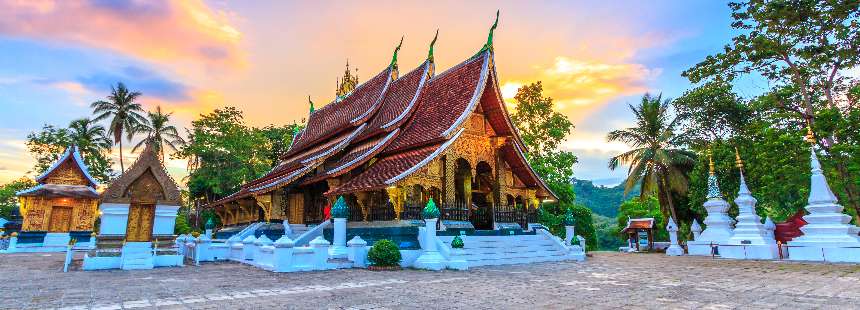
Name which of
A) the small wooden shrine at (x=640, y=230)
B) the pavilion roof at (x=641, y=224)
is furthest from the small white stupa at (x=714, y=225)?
the small wooden shrine at (x=640, y=230)

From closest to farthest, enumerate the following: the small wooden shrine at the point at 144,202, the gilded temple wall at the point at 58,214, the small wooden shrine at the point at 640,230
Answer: the small wooden shrine at the point at 144,202 → the small wooden shrine at the point at 640,230 → the gilded temple wall at the point at 58,214

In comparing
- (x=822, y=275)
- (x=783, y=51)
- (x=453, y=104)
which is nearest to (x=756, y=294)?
(x=822, y=275)

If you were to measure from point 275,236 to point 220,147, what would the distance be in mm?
19924

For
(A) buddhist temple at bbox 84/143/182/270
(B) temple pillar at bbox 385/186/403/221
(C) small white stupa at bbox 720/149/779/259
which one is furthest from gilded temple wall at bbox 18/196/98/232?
(C) small white stupa at bbox 720/149/779/259

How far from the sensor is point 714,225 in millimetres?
16234

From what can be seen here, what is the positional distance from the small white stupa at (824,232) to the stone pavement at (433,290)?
381 centimetres

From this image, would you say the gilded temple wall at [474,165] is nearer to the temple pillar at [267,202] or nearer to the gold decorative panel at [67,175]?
the temple pillar at [267,202]

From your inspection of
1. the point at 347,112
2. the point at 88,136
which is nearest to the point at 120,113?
the point at 88,136

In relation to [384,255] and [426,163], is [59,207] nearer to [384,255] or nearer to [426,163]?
[426,163]

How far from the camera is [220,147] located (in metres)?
31.9

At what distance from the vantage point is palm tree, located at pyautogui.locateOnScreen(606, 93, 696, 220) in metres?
23.1

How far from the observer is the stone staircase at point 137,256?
9.59 metres

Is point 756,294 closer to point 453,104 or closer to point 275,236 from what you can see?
point 453,104

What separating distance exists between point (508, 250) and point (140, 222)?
938 centimetres
